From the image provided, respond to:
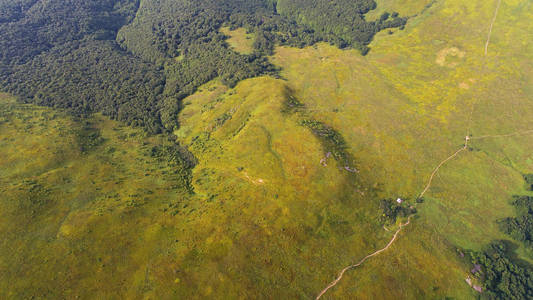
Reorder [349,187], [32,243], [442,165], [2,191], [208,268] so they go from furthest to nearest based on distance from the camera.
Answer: [442,165]
[349,187]
[2,191]
[32,243]
[208,268]

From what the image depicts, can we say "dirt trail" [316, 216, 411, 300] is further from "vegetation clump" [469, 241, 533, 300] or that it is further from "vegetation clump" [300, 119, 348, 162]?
"vegetation clump" [300, 119, 348, 162]

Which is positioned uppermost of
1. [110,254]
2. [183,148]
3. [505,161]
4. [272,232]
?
[110,254]

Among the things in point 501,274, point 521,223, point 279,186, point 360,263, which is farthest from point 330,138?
point 521,223

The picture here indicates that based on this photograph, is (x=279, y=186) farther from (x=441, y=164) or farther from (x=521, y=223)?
(x=521, y=223)

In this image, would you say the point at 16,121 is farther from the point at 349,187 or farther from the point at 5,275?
the point at 349,187

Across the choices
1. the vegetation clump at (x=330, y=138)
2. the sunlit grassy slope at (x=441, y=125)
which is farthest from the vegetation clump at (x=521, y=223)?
the vegetation clump at (x=330, y=138)

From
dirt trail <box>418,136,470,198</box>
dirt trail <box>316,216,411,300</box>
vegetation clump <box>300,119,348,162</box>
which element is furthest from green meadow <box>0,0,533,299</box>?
dirt trail <box>418,136,470,198</box>

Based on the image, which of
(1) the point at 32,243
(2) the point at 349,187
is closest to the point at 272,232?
(2) the point at 349,187

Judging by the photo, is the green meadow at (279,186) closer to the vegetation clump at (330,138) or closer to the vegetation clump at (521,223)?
the vegetation clump at (330,138)
